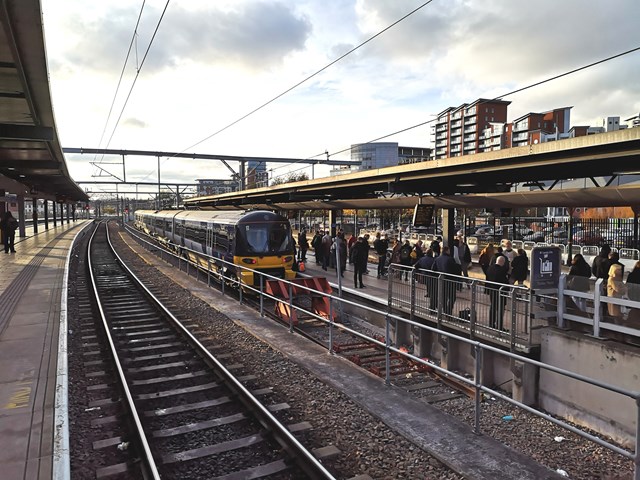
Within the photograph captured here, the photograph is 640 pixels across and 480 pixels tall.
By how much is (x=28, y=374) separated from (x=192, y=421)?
2.62 m

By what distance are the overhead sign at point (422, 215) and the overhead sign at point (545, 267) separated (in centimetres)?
623

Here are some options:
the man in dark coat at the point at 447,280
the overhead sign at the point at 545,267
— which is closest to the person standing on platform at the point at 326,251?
the man in dark coat at the point at 447,280

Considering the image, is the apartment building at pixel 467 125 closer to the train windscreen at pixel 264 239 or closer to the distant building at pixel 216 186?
the distant building at pixel 216 186

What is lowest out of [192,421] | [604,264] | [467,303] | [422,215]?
[192,421]

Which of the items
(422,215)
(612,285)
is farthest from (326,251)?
(612,285)

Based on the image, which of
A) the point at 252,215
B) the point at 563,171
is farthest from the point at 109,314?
the point at 563,171

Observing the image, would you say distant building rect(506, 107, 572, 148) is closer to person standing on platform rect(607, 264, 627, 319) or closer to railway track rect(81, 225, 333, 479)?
person standing on platform rect(607, 264, 627, 319)

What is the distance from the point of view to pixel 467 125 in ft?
359

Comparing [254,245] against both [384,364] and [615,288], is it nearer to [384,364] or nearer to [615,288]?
[384,364]

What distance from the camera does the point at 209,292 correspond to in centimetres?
1570

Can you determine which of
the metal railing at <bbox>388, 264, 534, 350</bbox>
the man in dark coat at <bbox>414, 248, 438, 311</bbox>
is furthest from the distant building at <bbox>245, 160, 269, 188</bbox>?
the man in dark coat at <bbox>414, 248, 438, 311</bbox>

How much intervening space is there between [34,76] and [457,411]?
9.29 m

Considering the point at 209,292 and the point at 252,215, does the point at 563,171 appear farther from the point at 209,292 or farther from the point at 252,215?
the point at 209,292

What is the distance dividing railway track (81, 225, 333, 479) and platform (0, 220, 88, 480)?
68 cm
